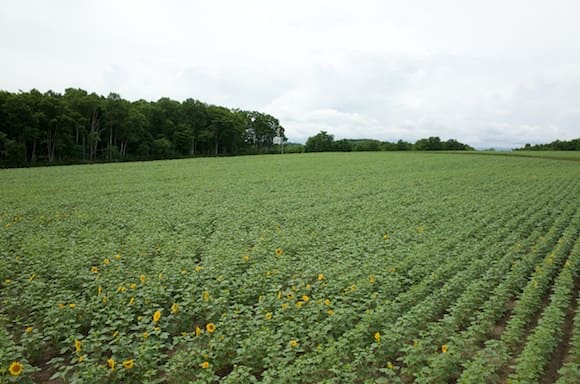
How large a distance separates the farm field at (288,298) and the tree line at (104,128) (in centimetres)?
4829

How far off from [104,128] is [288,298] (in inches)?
2620

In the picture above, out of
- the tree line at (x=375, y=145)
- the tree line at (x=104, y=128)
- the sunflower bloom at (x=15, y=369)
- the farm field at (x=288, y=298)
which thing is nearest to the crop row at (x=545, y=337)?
the farm field at (x=288, y=298)

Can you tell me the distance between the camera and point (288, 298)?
567 centimetres

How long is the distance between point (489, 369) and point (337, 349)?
5.67 ft

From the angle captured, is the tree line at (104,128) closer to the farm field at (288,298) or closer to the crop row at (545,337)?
the farm field at (288,298)

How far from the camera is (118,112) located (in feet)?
199

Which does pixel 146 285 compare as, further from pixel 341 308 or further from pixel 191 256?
pixel 341 308

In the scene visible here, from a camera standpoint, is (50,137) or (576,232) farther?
(50,137)

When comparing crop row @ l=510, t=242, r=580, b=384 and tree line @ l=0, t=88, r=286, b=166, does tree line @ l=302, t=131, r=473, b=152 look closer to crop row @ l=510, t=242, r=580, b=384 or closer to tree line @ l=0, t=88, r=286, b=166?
tree line @ l=0, t=88, r=286, b=166

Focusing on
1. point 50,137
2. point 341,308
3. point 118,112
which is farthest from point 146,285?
point 118,112

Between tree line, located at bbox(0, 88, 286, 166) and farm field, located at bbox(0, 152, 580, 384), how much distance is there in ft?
158

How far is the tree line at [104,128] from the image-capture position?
160 feet

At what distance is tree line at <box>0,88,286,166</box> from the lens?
48688mm

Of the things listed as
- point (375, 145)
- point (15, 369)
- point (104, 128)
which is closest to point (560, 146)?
point (375, 145)
